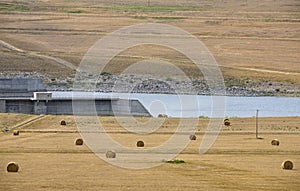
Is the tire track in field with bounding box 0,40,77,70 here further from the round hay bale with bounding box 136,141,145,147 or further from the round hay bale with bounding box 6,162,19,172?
the round hay bale with bounding box 6,162,19,172

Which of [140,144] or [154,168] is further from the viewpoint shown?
[140,144]

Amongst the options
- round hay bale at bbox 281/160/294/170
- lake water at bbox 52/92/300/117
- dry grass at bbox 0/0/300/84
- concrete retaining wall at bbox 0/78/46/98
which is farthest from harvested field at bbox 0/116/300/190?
dry grass at bbox 0/0/300/84

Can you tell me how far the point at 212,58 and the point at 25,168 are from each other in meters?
52.1

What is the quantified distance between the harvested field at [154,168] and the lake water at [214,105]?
43.0ft

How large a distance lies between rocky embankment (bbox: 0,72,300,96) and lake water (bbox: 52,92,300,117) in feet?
7.42

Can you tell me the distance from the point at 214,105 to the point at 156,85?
11017 mm

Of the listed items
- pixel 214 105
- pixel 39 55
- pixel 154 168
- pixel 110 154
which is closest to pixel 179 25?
pixel 39 55

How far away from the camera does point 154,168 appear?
2769cm

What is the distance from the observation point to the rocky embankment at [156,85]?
6550 cm

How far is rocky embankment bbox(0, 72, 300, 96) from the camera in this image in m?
65.5

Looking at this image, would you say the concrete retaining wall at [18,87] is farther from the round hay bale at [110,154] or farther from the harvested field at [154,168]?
the round hay bale at [110,154]

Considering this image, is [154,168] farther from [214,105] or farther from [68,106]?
[214,105]

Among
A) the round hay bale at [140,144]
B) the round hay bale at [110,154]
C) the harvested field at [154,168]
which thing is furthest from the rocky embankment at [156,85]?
the round hay bale at [110,154]

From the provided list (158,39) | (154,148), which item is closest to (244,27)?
(158,39)
